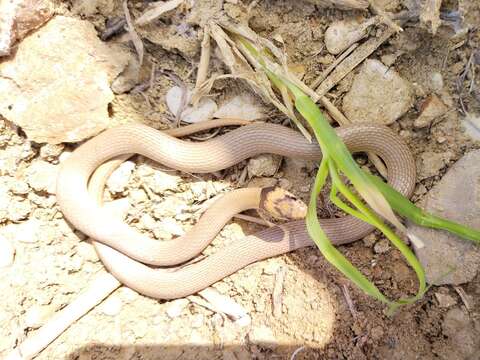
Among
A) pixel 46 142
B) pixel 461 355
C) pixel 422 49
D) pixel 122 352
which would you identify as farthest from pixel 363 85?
pixel 122 352

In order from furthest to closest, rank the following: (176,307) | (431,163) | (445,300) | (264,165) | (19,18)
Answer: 1. (264,165)
2. (176,307)
3. (431,163)
4. (445,300)
5. (19,18)

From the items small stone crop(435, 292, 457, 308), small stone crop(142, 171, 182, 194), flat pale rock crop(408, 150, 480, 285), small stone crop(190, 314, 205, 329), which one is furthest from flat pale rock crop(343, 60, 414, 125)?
small stone crop(190, 314, 205, 329)

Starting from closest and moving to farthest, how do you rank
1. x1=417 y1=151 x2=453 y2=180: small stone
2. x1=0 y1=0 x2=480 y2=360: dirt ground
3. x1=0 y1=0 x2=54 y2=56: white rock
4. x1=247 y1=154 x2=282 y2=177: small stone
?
1. x1=0 y1=0 x2=54 y2=56: white rock
2. x1=0 y1=0 x2=480 y2=360: dirt ground
3. x1=417 y1=151 x2=453 y2=180: small stone
4. x1=247 y1=154 x2=282 y2=177: small stone

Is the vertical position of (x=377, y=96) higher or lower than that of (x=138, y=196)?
higher

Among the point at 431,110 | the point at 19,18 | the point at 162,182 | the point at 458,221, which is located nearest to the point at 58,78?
the point at 19,18

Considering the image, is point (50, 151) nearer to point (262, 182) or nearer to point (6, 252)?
point (6, 252)

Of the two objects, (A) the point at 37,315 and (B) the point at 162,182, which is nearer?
(A) the point at 37,315

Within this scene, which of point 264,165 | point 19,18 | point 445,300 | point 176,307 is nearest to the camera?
point 19,18

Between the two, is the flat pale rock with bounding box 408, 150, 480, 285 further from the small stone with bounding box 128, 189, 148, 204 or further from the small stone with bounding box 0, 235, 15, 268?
the small stone with bounding box 0, 235, 15, 268
